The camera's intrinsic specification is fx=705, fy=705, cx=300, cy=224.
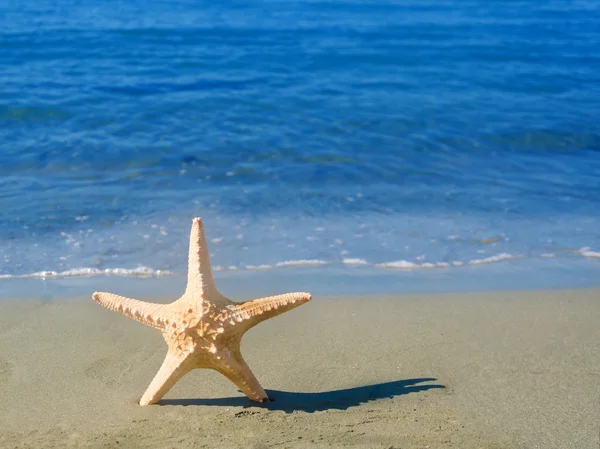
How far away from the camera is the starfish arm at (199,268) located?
12.9 ft

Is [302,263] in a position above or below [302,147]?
below

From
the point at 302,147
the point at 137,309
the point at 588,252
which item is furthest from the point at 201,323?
the point at 302,147

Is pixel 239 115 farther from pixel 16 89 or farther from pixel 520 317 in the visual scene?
pixel 520 317

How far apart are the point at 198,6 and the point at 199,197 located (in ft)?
46.6

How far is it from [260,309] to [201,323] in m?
0.33

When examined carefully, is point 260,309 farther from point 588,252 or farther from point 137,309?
point 588,252

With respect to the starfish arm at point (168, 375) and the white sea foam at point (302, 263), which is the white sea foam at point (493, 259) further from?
the starfish arm at point (168, 375)

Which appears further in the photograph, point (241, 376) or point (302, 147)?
point (302, 147)

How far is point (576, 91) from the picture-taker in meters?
13.9

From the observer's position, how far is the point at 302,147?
10031 millimetres

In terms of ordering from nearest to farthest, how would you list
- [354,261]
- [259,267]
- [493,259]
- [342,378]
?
[342,378]
[259,267]
[354,261]
[493,259]

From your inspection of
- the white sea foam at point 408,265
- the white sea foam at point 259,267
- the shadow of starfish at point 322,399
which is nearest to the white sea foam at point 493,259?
the white sea foam at point 408,265

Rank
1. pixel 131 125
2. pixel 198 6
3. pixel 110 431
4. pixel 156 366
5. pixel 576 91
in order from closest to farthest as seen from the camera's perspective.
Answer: pixel 110 431 < pixel 156 366 < pixel 131 125 < pixel 576 91 < pixel 198 6

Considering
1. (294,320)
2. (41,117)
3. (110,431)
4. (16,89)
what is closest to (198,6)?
(16,89)
